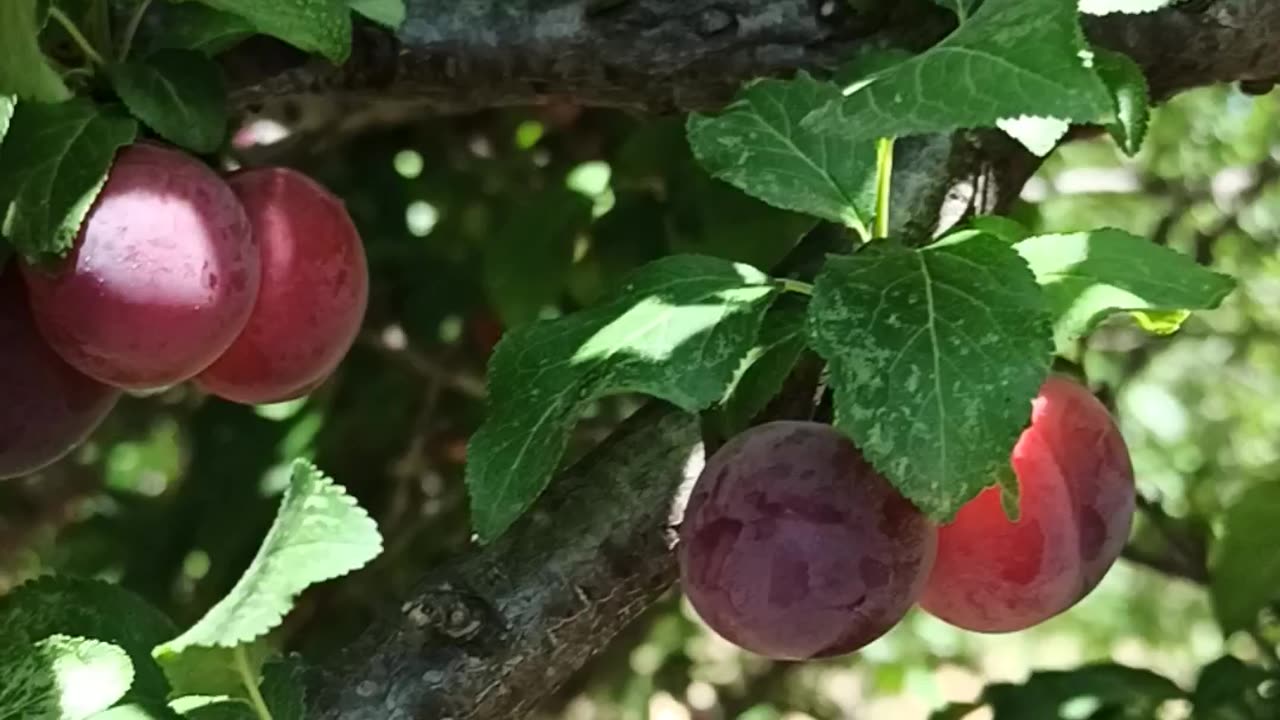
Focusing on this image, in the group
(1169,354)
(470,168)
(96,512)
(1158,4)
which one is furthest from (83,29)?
(1169,354)

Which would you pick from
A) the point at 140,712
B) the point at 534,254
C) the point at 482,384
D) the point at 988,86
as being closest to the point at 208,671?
the point at 140,712

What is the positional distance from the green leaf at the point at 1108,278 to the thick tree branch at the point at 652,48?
20cm

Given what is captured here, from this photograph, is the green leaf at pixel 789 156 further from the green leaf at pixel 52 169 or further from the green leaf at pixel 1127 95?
the green leaf at pixel 52 169

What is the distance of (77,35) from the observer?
65 centimetres

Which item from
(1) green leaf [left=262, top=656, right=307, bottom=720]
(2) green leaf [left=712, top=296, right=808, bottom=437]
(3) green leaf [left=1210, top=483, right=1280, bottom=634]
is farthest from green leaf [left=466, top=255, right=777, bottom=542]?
(3) green leaf [left=1210, top=483, right=1280, bottom=634]

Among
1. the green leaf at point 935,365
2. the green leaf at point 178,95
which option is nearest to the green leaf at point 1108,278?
the green leaf at point 935,365

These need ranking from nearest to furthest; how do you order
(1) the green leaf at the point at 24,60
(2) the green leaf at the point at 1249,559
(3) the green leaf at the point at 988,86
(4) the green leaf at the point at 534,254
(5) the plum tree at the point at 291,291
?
(3) the green leaf at the point at 988,86 < (1) the green leaf at the point at 24,60 < (5) the plum tree at the point at 291,291 < (2) the green leaf at the point at 1249,559 < (4) the green leaf at the point at 534,254

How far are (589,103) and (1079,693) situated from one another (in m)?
0.57

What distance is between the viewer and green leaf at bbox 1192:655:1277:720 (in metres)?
0.97

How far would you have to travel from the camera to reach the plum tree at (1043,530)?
0.58 meters

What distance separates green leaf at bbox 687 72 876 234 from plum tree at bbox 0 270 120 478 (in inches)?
12.7

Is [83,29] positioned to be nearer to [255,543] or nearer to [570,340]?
[570,340]

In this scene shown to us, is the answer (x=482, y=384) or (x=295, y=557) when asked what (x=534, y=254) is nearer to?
(x=482, y=384)

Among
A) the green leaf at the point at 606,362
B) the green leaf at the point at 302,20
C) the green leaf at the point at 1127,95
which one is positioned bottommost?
the green leaf at the point at 606,362
